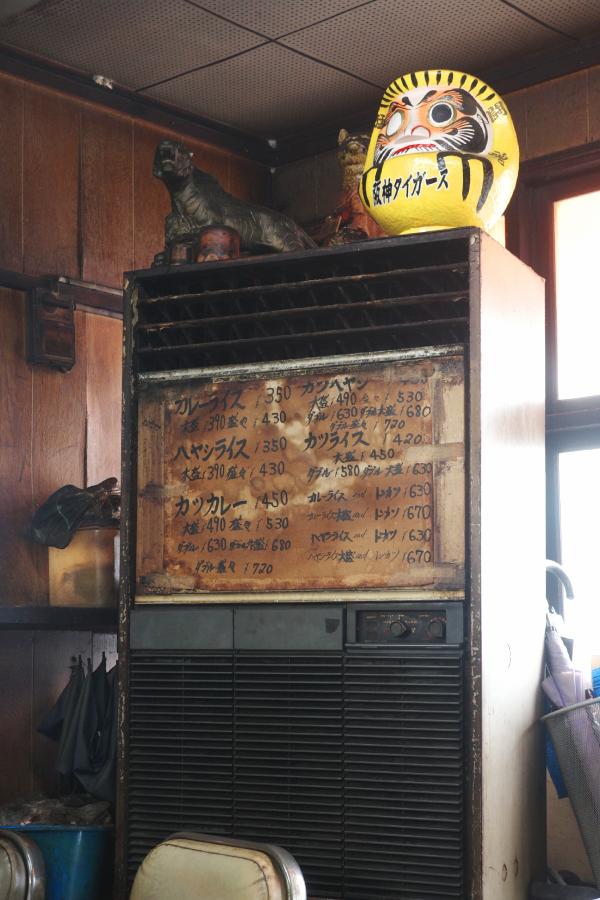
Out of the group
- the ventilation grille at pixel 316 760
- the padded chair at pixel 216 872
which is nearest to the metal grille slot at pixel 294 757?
the ventilation grille at pixel 316 760

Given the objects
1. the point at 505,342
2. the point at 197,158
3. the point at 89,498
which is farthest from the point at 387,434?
the point at 197,158

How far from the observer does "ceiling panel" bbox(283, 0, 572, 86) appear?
3.72 m

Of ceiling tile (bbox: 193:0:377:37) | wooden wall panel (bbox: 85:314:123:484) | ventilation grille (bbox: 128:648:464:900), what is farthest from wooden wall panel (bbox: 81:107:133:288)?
ventilation grille (bbox: 128:648:464:900)

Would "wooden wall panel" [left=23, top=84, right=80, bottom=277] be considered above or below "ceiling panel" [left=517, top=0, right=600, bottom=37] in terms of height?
below

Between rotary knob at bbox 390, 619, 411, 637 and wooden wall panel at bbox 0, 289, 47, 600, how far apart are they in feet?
4.75

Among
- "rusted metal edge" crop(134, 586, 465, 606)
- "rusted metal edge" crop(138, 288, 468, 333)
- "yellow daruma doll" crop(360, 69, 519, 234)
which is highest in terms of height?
"yellow daruma doll" crop(360, 69, 519, 234)

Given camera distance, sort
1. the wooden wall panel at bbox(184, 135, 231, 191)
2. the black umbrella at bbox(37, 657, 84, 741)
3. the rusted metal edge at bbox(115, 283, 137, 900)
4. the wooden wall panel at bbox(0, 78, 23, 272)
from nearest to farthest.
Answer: the rusted metal edge at bbox(115, 283, 137, 900) → the black umbrella at bbox(37, 657, 84, 741) → the wooden wall panel at bbox(0, 78, 23, 272) → the wooden wall panel at bbox(184, 135, 231, 191)

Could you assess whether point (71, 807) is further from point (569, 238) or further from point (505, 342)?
point (569, 238)

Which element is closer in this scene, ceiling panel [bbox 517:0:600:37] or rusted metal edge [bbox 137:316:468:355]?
rusted metal edge [bbox 137:316:468:355]

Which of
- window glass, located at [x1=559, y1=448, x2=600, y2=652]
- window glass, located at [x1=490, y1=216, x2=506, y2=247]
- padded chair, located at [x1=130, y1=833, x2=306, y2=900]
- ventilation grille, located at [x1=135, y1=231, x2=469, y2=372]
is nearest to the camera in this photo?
padded chair, located at [x1=130, y1=833, x2=306, y2=900]

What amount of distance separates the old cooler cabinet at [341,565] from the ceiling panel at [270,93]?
4.00 feet

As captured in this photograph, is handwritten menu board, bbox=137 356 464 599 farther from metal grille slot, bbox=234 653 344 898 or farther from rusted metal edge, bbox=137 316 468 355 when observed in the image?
metal grille slot, bbox=234 653 344 898

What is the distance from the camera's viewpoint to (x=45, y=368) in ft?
13.1

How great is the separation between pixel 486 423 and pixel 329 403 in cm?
40
